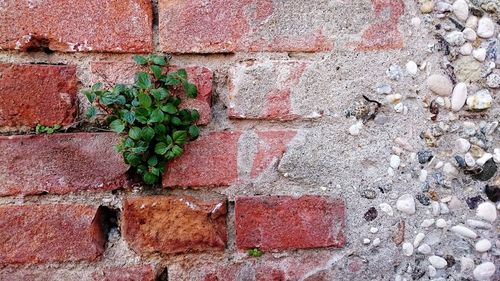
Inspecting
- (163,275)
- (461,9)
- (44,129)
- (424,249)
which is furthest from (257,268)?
(461,9)

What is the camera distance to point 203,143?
646 millimetres

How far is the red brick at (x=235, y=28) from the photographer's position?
2.07 ft

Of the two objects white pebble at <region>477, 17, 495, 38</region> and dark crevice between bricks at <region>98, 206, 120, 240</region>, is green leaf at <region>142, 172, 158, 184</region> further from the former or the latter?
white pebble at <region>477, 17, 495, 38</region>

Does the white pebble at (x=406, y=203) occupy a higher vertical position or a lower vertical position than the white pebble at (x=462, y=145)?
lower

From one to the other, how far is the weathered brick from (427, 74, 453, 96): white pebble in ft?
0.88

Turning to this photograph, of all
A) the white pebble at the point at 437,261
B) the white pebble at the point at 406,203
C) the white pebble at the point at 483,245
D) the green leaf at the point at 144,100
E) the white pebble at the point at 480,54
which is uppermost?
the white pebble at the point at 480,54

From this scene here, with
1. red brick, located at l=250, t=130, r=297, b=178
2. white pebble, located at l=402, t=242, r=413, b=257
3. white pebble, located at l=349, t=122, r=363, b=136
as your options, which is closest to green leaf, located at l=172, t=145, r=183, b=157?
red brick, located at l=250, t=130, r=297, b=178

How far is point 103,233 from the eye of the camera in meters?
0.66

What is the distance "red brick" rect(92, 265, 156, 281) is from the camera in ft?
2.14

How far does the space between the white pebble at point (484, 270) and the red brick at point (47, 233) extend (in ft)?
1.72

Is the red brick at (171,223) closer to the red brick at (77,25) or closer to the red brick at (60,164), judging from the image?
the red brick at (60,164)

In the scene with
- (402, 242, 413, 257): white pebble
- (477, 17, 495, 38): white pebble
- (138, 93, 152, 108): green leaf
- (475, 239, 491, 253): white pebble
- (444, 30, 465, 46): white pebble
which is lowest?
(402, 242, 413, 257): white pebble

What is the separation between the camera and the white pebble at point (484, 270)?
2.24 feet

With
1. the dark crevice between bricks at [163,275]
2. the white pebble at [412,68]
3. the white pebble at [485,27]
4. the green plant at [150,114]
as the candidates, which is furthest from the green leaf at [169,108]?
the white pebble at [485,27]
